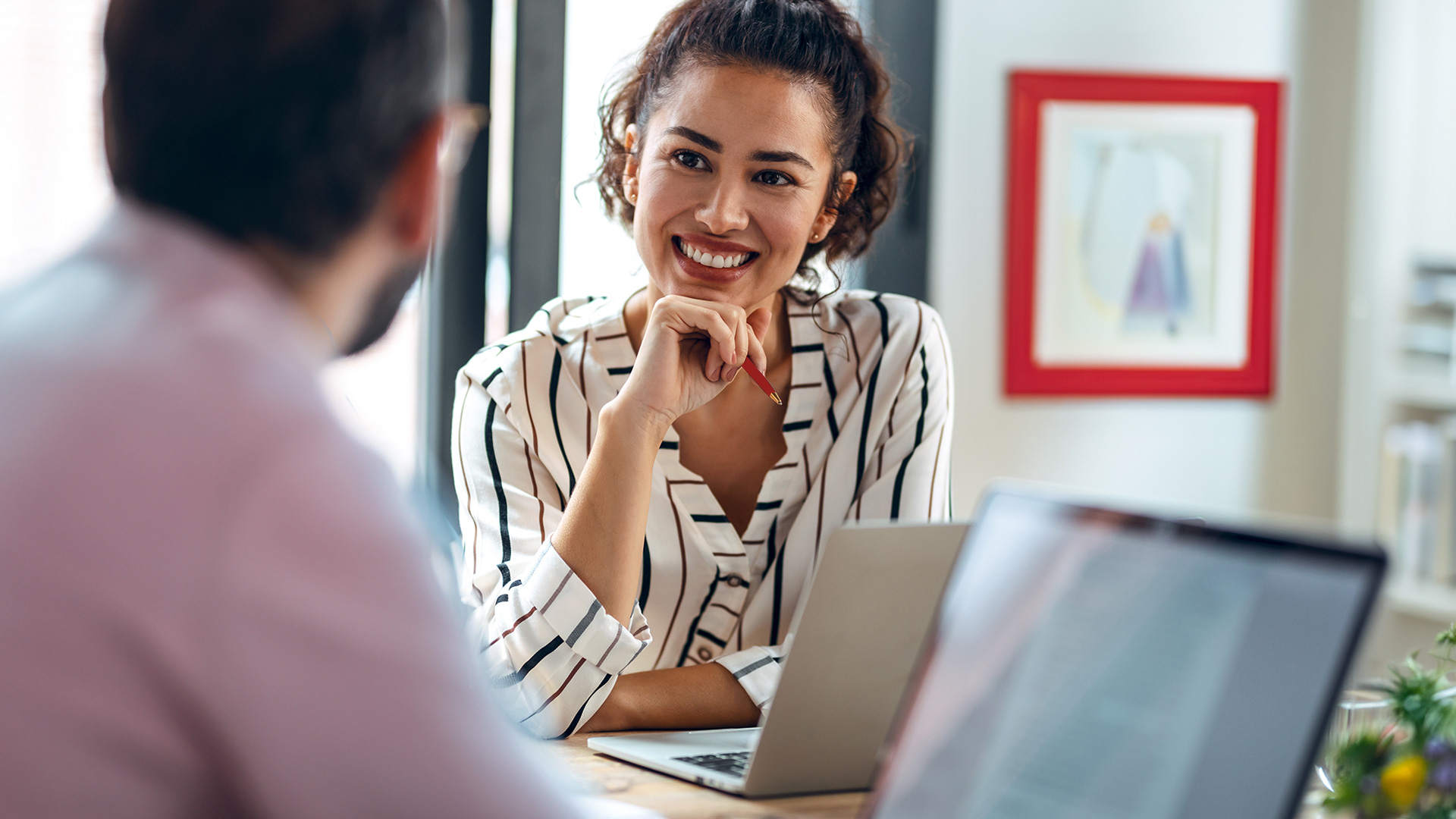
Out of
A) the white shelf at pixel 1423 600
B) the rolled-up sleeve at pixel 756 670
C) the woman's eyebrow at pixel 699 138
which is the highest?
the woman's eyebrow at pixel 699 138

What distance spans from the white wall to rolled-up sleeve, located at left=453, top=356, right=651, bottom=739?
1.36 meters

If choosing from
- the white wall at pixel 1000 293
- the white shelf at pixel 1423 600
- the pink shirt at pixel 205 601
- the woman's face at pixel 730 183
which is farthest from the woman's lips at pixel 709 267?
the white shelf at pixel 1423 600

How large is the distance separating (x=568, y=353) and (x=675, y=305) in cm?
19

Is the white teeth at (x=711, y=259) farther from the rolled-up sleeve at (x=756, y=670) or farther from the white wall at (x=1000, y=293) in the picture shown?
the white wall at (x=1000, y=293)

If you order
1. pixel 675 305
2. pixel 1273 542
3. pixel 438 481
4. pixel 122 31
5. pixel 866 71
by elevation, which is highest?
pixel 866 71

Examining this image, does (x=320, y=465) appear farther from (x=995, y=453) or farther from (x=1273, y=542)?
(x=995, y=453)

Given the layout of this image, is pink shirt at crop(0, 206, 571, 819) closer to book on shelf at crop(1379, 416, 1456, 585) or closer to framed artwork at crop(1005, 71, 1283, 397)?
framed artwork at crop(1005, 71, 1283, 397)

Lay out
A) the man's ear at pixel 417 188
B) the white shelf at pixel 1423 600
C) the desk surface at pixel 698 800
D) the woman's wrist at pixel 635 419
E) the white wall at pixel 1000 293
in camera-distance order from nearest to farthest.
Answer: the man's ear at pixel 417 188
the desk surface at pixel 698 800
the woman's wrist at pixel 635 419
the white shelf at pixel 1423 600
the white wall at pixel 1000 293

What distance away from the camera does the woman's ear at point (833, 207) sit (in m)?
1.68

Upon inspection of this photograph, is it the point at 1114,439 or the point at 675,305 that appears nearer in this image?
the point at 675,305

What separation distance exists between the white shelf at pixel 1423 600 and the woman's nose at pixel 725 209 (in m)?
1.74

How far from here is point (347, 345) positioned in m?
0.66

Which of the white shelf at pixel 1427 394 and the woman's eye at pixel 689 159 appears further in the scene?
the white shelf at pixel 1427 394

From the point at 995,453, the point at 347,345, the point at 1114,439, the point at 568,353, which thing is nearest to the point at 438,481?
the point at 568,353
